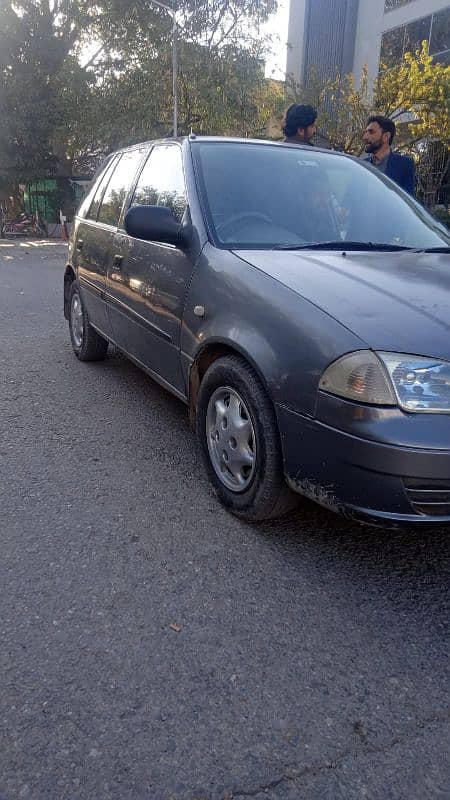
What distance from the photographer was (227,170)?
11.8 ft

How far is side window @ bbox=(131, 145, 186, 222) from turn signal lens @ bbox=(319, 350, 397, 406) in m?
1.54

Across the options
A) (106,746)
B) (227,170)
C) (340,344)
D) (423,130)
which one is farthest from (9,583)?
(423,130)

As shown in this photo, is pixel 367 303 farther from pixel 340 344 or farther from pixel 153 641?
pixel 153 641

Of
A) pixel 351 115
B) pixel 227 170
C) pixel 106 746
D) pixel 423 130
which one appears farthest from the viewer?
pixel 351 115

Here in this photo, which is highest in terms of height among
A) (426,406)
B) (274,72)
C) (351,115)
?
(274,72)

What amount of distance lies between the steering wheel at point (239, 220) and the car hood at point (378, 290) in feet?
0.85

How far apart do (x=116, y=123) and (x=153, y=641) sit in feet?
84.8

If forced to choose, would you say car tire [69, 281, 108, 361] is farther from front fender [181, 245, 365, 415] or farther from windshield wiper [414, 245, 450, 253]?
windshield wiper [414, 245, 450, 253]

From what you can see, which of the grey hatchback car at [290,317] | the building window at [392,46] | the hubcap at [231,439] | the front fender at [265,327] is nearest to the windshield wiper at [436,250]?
the grey hatchback car at [290,317]

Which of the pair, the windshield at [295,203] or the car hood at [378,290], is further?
the windshield at [295,203]

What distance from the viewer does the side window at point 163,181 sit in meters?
3.61

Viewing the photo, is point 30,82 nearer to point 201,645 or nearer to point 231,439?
point 231,439

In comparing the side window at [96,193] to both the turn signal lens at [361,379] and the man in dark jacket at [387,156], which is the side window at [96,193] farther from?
the turn signal lens at [361,379]

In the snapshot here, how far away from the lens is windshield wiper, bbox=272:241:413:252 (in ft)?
10.7
